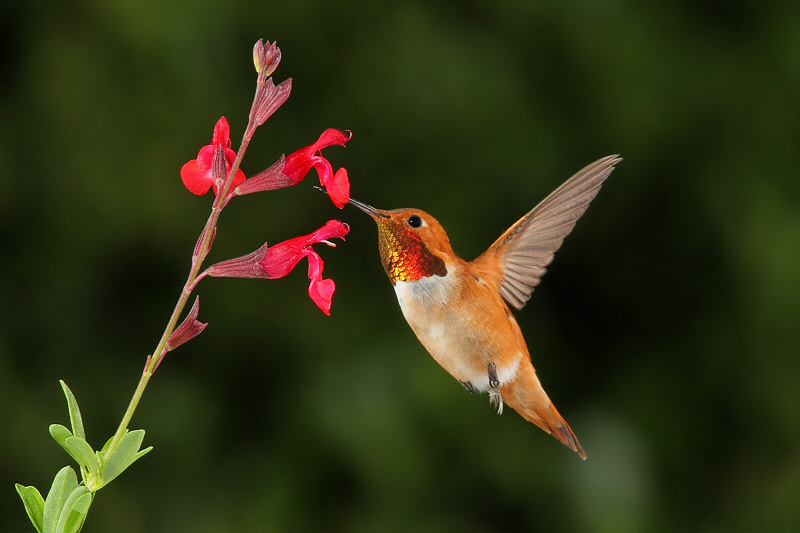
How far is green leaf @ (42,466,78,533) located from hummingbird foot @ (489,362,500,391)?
0.49 m

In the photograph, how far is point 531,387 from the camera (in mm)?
1086

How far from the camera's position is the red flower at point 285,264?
2.56 ft

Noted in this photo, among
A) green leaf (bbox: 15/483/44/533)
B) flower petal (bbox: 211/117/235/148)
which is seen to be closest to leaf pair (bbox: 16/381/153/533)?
green leaf (bbox: 15/483/44/533)

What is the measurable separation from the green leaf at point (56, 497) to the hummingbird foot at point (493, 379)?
491 mm

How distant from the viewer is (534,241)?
3.68 ft

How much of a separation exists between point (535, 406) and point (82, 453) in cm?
59

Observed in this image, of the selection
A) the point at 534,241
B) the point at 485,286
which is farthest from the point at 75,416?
the point at 534,241

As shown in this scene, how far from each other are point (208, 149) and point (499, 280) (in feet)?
1.60

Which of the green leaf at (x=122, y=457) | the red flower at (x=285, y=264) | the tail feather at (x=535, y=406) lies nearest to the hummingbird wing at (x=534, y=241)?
the tail feather at (x=535, y=406)

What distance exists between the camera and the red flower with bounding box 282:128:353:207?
2.60 feet

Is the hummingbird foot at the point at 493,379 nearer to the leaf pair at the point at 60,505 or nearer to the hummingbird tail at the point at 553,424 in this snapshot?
the hummingbird tail at the point at 553,424

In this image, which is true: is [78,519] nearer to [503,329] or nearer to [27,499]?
[27,499]

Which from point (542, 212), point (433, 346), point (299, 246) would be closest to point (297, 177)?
point (299, 246)

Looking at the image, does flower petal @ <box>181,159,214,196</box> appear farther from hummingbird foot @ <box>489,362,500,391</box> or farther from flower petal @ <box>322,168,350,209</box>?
hummingbird foot @ <box>489,362,500,391</box>
